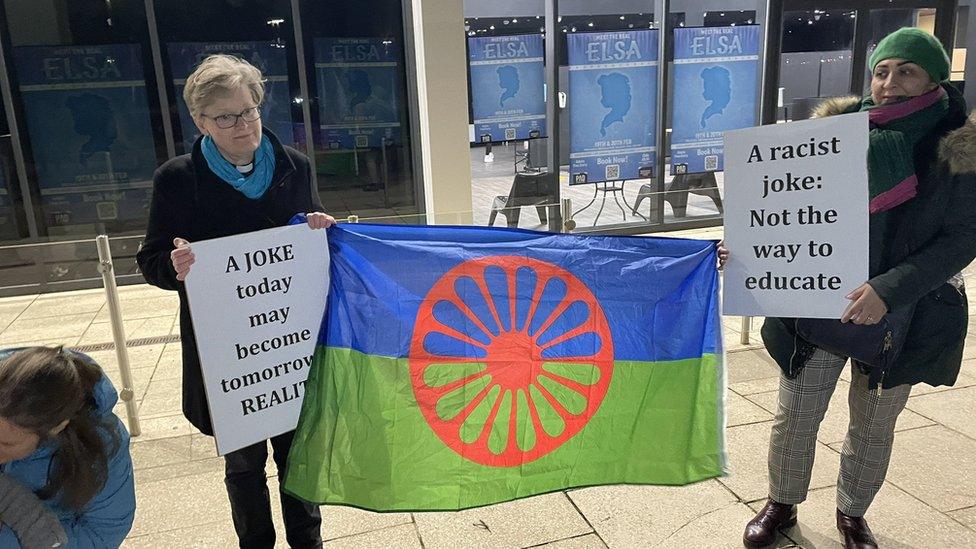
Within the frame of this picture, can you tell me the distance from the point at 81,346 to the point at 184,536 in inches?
138

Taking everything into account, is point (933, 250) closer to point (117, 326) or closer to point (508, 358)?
point (508, 358)

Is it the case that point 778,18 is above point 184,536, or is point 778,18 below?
above

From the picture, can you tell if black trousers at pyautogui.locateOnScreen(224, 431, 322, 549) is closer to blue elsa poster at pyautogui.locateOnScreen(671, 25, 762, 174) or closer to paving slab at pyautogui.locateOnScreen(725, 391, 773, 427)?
paving slab at pyautogui.locateOnScreen(725, 391, 773, 427)

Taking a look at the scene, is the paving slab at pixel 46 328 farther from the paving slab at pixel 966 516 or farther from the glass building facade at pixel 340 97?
the paving slab at pixel 966 516

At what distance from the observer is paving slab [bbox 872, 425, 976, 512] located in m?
3.30

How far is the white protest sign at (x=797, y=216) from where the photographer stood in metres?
2.51

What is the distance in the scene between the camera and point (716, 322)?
274cm

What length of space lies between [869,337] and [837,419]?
1.84m

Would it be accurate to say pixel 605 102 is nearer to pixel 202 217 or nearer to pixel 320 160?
pixel 320 160

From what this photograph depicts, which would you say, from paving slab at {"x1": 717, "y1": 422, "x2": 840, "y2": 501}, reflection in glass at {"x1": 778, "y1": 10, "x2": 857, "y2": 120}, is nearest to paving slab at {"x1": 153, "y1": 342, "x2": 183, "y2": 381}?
paving slab at {"x1": 717, "y1": 422, "x2": 840, "y2": 501}

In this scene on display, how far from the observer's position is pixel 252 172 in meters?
2.44

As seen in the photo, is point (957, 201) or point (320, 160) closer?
point (957, 201)

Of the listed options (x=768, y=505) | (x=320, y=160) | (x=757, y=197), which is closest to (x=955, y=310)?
(x=757, y=197)

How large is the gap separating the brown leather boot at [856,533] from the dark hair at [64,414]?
2.74m
